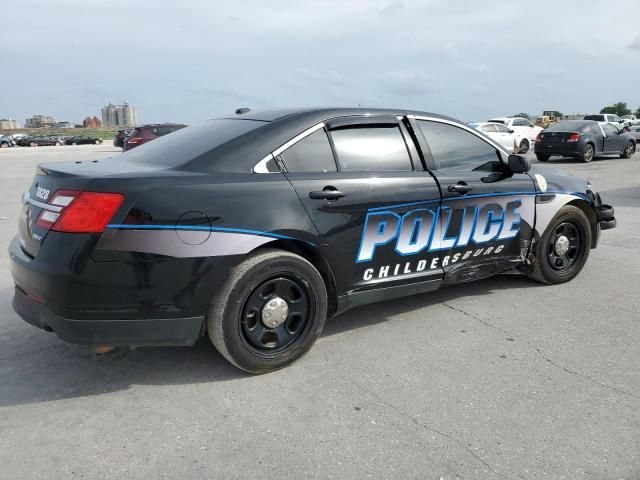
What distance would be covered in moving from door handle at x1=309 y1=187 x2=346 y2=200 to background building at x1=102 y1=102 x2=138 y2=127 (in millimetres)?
140596

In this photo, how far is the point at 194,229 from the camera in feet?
9.41

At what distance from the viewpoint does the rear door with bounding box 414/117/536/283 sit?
3994mm

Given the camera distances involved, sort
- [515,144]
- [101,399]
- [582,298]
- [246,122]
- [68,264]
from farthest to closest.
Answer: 1. [515,144]
2. [582,298]
3. [246,122]
4. [101,399]
5. [68,264]

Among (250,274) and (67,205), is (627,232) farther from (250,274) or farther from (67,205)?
(67,205)

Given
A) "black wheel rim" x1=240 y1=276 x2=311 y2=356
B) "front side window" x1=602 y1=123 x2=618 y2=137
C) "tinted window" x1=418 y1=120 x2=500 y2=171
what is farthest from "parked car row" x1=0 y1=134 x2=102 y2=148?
"black wheel rim" x1=240 y1=276 x2=311 y2=356

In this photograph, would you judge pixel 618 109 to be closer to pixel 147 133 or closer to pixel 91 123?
pixel 147 133

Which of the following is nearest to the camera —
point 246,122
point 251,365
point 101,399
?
point 101,399

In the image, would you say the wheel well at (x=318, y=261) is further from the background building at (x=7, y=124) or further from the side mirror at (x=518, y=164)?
the background building at (x=7, y=124)

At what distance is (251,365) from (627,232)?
246 inches

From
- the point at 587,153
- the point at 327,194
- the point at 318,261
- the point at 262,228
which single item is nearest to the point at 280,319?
the point at 318,261

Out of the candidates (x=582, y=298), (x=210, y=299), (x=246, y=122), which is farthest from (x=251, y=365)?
(x=582, y=298)

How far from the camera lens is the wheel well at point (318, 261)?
3269 millimetres

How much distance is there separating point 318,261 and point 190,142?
1148mm

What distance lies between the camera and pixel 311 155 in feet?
11.3
